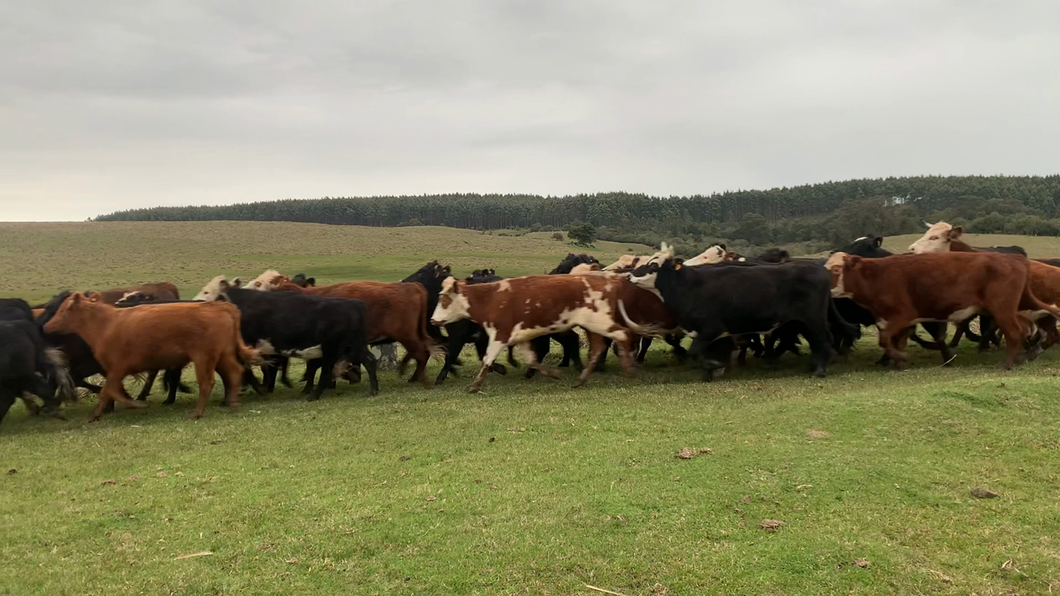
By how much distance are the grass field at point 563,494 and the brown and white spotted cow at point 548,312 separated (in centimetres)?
Answer: 149

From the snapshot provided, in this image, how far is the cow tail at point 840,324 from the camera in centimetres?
1214

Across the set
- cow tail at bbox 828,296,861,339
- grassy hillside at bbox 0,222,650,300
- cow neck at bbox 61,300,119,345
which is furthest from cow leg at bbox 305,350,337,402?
grassy hillside at bbox 0,222,650,300

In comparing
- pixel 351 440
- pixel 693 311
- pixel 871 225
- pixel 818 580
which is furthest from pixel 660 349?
pixel 871 225

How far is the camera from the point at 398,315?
1260 cm

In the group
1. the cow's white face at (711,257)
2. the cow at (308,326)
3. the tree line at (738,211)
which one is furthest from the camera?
the tree line at (738,211)

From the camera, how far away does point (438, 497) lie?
5.80 meters

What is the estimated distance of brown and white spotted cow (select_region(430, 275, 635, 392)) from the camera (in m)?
11.7

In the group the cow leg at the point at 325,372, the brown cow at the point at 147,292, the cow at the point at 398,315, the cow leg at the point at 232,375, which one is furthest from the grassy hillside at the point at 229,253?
the cow leg at the point at 232,375

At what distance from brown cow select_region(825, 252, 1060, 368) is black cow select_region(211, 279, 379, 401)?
8373 millimetres

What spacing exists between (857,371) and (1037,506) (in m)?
6.51

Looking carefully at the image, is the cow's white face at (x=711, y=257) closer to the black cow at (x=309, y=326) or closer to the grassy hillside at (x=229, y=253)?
the black cow at (x=309, y=326)

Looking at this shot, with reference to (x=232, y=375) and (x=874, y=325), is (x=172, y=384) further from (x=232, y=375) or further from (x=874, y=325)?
(x=874, y=325)

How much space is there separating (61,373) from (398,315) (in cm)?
530

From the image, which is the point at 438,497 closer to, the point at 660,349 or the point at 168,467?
the point at 168,467
